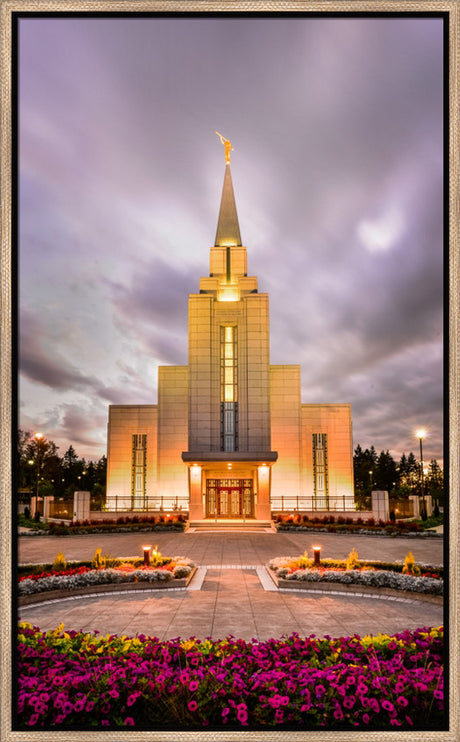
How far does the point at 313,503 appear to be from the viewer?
45.3 m

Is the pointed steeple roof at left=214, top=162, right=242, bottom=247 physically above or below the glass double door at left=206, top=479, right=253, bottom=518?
above

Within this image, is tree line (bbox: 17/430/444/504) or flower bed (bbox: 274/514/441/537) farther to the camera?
tree line (bbox: 17/430/444/504)

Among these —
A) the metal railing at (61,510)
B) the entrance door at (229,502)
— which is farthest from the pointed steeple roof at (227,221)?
the metal railing at (61,510)

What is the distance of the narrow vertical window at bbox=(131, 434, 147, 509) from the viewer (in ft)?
150

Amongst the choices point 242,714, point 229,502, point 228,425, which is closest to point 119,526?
point 229,502

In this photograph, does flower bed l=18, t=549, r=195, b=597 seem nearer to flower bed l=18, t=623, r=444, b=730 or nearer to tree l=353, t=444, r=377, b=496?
flower bed l=18, t=623, r=444, b=730

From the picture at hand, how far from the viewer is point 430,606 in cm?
1248

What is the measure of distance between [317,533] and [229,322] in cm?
2038

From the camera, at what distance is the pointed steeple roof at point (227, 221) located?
4928 cm

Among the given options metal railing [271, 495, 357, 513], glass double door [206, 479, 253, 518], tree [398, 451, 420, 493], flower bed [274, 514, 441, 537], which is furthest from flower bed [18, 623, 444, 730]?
tree [398, 451, 420, 493]

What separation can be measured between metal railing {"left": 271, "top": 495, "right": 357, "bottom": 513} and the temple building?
0.29ft

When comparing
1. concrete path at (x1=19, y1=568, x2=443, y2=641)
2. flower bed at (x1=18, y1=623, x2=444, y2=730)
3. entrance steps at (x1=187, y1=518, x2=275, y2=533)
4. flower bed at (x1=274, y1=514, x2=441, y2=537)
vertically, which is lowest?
entrance steps at (x1=187, y1=518, x2=275, y2=533)

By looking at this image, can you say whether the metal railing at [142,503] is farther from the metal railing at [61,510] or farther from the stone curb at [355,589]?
the stone curb at [355,589]

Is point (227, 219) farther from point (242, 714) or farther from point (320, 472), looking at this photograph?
point (242, 714)
